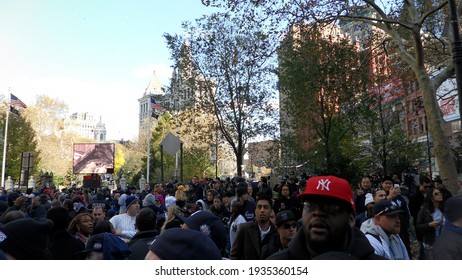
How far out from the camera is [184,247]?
231 cm

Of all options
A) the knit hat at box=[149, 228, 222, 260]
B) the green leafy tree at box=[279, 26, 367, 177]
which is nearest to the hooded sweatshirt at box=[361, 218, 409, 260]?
the knit hat at box=[149, 228, 222, 260]

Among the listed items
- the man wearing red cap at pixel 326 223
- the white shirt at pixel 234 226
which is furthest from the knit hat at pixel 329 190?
the white shirt at pixel 234 226

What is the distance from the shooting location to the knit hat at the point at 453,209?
3.72 m

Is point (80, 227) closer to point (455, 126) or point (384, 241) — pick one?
point (384, 241)

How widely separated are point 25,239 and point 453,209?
397 centimetres

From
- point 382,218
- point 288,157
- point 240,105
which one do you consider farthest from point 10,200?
point 288,157

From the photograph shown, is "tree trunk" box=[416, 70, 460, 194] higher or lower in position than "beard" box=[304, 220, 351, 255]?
higher

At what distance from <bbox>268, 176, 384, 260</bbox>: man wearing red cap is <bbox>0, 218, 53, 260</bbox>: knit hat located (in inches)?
81.6

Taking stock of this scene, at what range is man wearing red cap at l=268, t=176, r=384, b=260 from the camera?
2146 millimetres

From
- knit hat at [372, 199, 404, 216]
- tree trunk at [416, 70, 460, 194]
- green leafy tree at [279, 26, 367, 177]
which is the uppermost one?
green leafy tree at [279, 26, 367, 177]

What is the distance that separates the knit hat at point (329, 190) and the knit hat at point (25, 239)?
2217 millimetres

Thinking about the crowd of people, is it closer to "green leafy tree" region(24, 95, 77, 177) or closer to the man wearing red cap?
the man wearing red cap

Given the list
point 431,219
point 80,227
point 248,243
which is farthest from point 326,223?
point 431,219

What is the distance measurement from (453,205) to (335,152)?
22057mm
